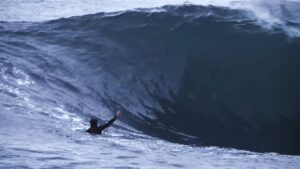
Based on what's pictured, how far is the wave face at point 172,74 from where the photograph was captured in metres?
12.0

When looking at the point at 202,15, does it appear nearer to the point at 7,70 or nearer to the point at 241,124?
the point at 241,124

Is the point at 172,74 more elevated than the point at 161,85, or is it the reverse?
the point at 172,74

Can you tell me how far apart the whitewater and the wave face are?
0.03 metres

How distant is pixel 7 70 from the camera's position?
1359 centimetres

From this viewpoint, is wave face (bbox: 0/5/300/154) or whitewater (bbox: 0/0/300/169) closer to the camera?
whitewater (bbox: 0/0/300/169)

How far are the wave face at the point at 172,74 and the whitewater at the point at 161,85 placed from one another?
3 cm

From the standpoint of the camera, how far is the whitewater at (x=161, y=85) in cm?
897

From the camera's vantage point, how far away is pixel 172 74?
14172 millimetres

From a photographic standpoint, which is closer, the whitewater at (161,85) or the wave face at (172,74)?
the whitewater at (161,85)

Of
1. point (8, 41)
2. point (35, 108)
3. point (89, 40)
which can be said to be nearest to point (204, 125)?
point (35, 108)

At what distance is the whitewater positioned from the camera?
8969 millimetres

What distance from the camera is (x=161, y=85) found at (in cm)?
1371

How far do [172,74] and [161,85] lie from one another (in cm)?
69

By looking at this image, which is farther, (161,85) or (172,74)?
(172,74)
